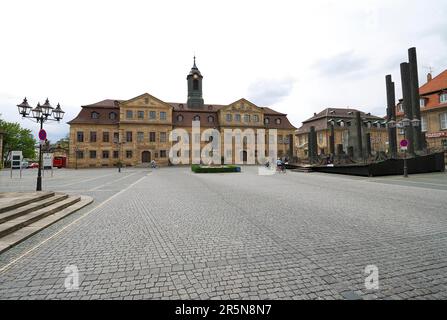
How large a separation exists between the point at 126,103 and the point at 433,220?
50.5m

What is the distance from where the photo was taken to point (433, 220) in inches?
232

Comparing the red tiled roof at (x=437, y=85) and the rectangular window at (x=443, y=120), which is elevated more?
the red tiled roof at (x=437, y=85)

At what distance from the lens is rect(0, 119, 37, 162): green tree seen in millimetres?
57219

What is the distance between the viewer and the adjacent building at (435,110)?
32000 mm

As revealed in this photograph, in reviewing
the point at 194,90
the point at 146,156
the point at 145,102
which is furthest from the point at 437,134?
the point at 145,102

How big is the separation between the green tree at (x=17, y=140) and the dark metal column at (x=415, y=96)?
7854 centimetres

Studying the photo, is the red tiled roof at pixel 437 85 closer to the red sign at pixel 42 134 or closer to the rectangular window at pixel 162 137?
the red sign at pixel 42 134

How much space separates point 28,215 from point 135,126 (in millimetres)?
44122

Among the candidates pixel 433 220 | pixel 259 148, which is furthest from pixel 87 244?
pixel 259 148

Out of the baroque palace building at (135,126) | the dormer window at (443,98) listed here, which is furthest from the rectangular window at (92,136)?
the dormer window at (443,98)

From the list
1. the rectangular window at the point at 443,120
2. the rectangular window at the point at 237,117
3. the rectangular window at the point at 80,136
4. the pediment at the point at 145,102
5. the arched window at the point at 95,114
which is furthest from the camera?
the rectangular window at the point at 237,117

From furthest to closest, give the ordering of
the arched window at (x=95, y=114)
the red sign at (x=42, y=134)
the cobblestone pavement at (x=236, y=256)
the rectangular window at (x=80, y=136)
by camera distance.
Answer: the arched window at (x=95, y=114)
the rectangular window at (x=80, y=136)
the red sign at (x=42, y=134)
the cobblestone pavement at (x=236, y=256)

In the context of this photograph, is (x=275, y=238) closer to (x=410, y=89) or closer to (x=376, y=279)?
(x=376, y=279)

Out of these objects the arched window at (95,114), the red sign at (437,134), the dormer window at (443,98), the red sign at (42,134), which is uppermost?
the arched window at (95,114)
